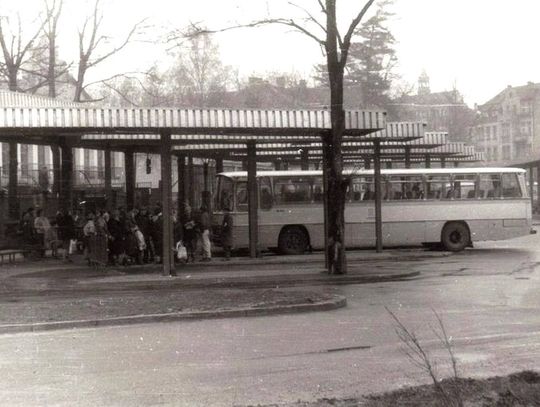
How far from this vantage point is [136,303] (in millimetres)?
15102

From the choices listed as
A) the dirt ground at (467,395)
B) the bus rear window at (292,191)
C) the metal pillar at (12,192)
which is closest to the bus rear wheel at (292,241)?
the bus rear window at (292,191)

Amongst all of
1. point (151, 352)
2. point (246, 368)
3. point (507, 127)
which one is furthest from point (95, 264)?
point (507, 127)

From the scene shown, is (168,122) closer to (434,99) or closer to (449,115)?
(449,115)

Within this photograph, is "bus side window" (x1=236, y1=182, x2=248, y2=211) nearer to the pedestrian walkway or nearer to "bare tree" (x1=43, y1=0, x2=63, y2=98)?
the pedestrian walkway

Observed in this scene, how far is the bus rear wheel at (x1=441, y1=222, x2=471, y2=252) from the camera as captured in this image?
29.4 meters

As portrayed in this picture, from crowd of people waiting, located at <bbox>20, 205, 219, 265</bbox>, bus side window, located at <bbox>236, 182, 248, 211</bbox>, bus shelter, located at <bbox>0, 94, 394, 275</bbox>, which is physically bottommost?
crowd of people waiting, located at <bbox>20, 205, 219, 265</bbox>

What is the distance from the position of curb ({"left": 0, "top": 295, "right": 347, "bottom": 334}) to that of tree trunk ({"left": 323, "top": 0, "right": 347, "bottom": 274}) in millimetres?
5327

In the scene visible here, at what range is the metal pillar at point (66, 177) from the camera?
29.6m

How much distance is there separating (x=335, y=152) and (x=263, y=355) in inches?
419

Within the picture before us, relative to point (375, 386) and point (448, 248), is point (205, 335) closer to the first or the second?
point (375, 386)

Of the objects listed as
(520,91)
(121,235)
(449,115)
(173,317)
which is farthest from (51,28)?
(520,91)

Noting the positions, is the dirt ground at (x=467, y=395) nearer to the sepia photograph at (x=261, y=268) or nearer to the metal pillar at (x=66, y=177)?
the sepia photograph at (x=261, y=268)

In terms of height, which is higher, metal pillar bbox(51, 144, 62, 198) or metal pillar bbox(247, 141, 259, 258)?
metal pillar bbox(51, 144, 62, 198)

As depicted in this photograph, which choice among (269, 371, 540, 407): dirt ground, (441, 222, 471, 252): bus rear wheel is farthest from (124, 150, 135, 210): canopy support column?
(269, 371, 540, 407): dirt ground
